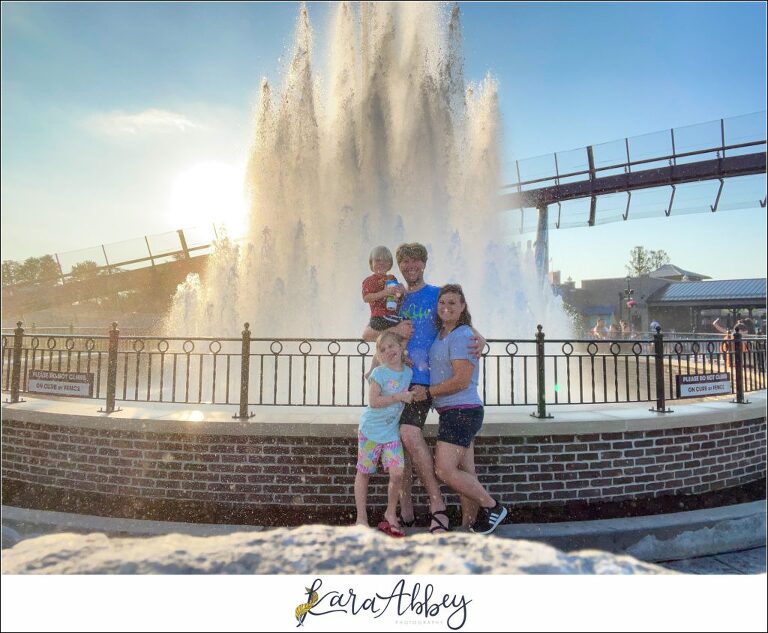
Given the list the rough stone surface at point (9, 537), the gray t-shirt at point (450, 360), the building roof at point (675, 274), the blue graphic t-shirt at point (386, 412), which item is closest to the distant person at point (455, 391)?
the gray t-shirt at point (450, 360)

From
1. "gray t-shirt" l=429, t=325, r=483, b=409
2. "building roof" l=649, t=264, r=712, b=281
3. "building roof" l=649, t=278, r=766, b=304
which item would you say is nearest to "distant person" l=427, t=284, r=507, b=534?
"gray t-shirt" l=429, t=325, r=483, b=409

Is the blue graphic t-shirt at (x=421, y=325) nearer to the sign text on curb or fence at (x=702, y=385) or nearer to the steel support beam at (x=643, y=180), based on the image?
the sign text on curb or fence at (x=702, y=385)

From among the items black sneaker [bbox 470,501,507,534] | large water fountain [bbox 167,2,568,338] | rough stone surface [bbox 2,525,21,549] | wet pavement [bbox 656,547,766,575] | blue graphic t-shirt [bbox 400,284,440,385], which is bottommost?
wet pavement [bbox 656,547,766,575]

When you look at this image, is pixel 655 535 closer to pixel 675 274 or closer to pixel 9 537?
pixel 9 537

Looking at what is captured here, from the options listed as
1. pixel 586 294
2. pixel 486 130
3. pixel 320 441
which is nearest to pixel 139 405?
pixel 320 441

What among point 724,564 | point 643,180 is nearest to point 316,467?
point 724,564

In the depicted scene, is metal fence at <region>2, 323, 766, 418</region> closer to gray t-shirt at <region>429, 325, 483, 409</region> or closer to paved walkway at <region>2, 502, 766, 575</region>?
paved walkway at <region>2, 502, 766, 575</region>

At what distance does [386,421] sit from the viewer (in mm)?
3066

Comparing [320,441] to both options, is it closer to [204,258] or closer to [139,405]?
[139,405]

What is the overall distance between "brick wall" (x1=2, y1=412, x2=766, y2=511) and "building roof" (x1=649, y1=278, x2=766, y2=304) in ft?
72.0

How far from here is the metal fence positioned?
4340 mm

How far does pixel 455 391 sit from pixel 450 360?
22 centimetres

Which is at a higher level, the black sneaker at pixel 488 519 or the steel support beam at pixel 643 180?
the steel support beam at pixel 643 180

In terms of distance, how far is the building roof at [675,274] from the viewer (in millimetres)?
32281
